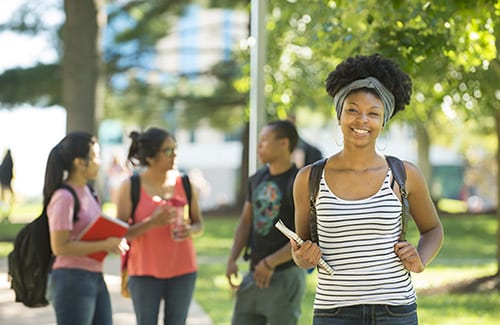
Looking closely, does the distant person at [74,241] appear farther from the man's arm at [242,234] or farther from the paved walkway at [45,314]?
the paved walkway at [45,314]

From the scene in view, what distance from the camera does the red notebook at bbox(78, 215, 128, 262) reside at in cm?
567

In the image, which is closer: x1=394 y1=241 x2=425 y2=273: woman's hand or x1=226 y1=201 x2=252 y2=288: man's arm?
x1=394 y1=241 x2=425 y2=273: woman's hand

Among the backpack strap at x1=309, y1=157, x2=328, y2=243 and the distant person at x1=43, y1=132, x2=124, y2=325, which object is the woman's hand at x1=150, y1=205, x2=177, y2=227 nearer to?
the distant person at x1=43, y1=132, x2=124, y2=325

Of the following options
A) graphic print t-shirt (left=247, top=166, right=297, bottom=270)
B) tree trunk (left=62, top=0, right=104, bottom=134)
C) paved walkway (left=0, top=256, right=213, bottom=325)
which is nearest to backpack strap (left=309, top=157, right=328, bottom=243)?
graphic print t-shirt (left=247, top=166, right=297, bottom=270)

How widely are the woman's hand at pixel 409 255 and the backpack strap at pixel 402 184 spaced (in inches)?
3.4

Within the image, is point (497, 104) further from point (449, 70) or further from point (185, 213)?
point (185, 213)

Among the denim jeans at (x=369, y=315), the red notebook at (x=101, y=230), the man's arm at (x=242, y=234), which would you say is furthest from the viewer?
the man's arm at (x=242, y=234)

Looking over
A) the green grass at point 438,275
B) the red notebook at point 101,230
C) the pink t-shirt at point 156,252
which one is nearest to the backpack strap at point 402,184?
the red notebook at point 101,230

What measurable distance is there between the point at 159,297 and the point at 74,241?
80 centimetres

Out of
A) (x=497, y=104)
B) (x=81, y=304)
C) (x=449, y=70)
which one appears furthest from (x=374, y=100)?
(x=497, y=104)

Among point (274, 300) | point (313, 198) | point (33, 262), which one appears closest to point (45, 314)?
point (33, 262)

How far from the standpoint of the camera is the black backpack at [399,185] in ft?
13.1

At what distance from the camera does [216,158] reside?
66.9m

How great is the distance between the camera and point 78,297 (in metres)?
5.54
